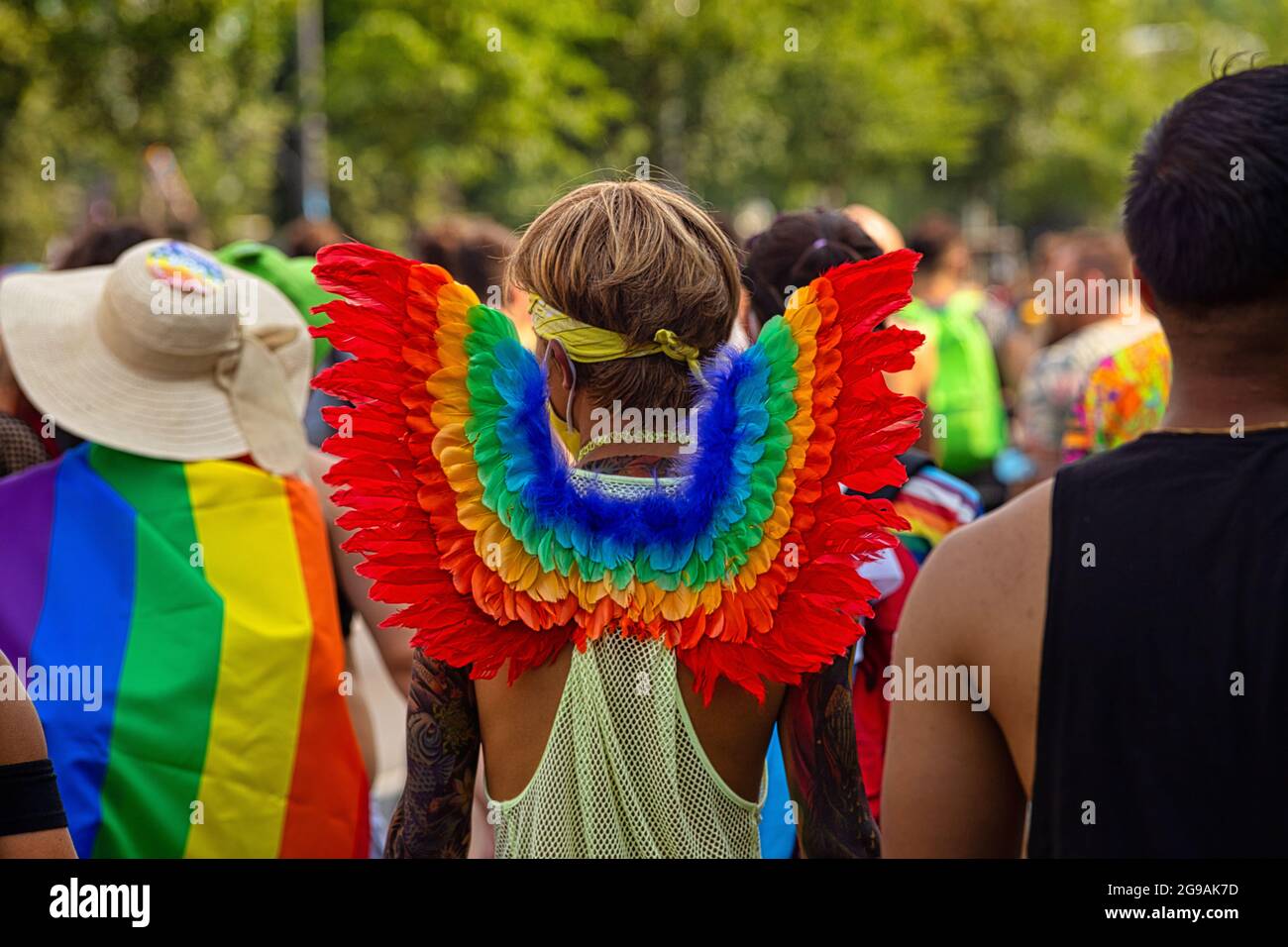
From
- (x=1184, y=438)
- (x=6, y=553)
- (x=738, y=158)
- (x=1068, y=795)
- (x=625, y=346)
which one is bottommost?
(x=1068, y=795)

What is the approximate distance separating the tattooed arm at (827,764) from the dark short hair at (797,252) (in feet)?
4.09

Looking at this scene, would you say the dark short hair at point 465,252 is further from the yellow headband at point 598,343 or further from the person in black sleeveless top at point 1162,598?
the person in black sleeveless top at point 1162,598

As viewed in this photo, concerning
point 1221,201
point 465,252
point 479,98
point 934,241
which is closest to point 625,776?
point 1221,201

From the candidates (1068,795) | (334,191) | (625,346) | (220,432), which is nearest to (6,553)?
(220,432)

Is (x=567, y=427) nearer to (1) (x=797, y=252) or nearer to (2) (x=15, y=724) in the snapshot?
(2) (x=15, y=724)

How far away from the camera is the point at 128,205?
15.8 metres

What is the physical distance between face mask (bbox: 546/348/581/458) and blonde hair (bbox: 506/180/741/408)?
18 millimetres

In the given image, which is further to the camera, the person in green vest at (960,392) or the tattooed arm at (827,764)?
the person in green vest at (960,392)

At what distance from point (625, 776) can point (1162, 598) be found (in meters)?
0.74

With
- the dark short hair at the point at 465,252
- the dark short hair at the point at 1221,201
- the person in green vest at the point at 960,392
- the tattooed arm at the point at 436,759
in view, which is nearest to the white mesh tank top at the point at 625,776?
the tattooed arm at the point at 436,759

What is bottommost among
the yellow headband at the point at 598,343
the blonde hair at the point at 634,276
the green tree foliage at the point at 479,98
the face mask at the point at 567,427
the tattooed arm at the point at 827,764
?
the tattooed arm at the point at 827,764

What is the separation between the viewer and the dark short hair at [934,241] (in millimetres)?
8172

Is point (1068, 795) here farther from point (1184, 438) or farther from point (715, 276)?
point (715, 276)
